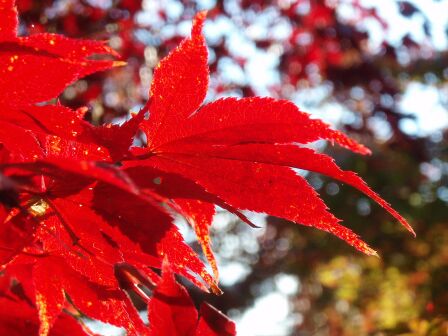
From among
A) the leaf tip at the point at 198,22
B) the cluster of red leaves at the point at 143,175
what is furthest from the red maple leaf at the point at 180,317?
the leaf tip at the point at 198,22

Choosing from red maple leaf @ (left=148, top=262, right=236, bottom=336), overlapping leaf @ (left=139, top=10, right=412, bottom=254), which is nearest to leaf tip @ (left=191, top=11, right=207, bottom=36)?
overlapping leaf @ (left=139, top=10, right=412, bottom=254)

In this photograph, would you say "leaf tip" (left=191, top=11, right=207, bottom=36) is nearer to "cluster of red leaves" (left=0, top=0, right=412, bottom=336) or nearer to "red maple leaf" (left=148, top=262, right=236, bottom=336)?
"cluster of red leaves" (left=0, top=0, right=412, bottom=336)

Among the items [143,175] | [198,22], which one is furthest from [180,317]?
[198,22]

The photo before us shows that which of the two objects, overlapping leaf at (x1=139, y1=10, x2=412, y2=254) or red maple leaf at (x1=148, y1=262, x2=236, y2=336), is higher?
overlapping leaf at (x1=139, y1=10, x2=412, y2=254)

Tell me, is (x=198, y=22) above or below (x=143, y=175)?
above

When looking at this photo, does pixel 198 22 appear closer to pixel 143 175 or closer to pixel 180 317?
pixel 143 175

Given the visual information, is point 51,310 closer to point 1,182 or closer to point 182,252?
point 182,252

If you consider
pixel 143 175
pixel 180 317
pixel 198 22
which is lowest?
pixel 180 317

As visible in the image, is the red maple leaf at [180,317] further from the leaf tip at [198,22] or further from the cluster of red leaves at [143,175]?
the leaf tip at [198,22]
